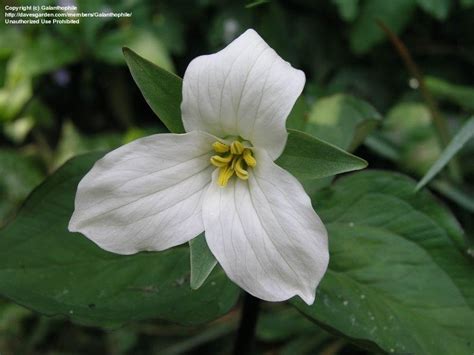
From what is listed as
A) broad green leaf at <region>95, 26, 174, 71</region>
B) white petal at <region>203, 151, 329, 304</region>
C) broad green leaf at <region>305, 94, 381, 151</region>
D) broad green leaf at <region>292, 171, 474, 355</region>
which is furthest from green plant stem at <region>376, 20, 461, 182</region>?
white petal at <region>203, 151, 329, 304</region>

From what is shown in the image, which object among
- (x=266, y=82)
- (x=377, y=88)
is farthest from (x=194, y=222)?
(x=377, y=88)

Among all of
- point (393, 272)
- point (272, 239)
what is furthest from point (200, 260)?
point (393, 272)

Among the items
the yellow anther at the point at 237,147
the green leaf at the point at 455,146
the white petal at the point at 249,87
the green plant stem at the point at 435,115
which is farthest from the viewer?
the green plant stem at the point at 435,115

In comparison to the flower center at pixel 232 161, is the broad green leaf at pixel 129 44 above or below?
below

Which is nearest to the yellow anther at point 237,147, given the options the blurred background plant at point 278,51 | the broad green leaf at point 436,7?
the blurred background plant at point 278,51

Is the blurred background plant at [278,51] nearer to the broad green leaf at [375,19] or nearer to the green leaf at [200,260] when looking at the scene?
the broad green leaf at [375,19]

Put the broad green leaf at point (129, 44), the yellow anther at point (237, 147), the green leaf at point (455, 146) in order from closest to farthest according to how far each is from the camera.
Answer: the yellow anther at point (237, 147)
the green leaf at point (455, 146)
the broad green leaf at point (129, 44)

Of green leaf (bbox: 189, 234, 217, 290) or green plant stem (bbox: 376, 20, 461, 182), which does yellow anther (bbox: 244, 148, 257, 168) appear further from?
green plant stem (bbox: 376, 20, 461, 182)

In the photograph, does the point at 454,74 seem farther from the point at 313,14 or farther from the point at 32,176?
the point at 32,176
